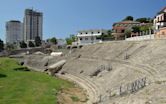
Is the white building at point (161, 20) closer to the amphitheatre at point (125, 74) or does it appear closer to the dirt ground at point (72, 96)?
the amphitheatre at point (125, 74)

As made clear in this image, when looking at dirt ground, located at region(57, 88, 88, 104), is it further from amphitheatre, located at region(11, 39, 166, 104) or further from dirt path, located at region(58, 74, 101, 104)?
amphitheatre, located at region(11, 39, 166, 104)

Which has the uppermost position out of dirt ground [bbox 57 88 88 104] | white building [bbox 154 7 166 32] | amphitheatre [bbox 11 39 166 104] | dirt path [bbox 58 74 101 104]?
white building [bbox 154 7 166 32]

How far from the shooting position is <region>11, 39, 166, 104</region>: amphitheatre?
32.2 meters

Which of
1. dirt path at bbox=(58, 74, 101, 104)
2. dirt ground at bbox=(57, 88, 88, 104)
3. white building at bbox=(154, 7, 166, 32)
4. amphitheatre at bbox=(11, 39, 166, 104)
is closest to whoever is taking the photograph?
amphitheatre at bbox=(11, 39, 166, 104)

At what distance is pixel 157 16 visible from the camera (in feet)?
302

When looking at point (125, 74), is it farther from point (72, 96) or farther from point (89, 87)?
point (72, 96)

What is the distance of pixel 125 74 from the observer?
156 ft

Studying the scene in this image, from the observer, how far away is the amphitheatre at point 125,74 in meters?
32.2

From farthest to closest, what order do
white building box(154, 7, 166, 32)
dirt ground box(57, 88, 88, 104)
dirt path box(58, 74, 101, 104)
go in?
white building box(154, 7, 166, 32) → dirt ground box(57, 88, 88, 104) → dirt path box(58, 74, 101, 104)

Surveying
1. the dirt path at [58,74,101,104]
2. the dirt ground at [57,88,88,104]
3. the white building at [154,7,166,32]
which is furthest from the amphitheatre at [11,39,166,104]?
the white building at [154,7,166,32]

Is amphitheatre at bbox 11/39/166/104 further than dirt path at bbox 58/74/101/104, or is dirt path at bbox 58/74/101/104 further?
dirt path at bbox 58/74/101/104

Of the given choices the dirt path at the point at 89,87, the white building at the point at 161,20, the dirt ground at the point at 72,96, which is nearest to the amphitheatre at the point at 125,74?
the dirt path at the point at 89,87

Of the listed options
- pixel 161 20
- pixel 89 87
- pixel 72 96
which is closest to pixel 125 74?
pixel 89 87

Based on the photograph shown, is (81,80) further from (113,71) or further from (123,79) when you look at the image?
(123,79)
